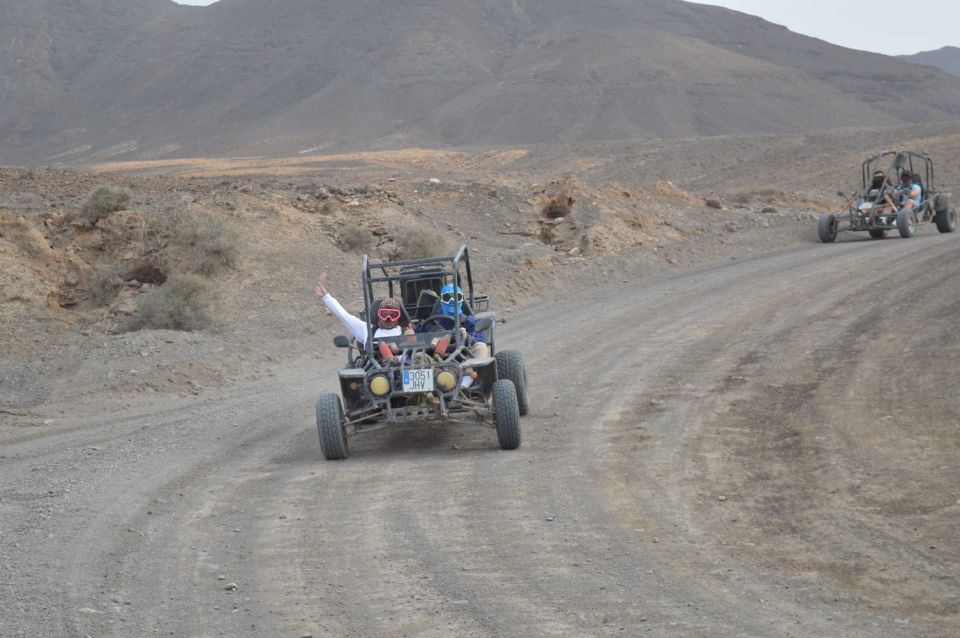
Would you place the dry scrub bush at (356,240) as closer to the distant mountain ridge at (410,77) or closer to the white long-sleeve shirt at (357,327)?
the white long-sleeve shirt at (357,327)

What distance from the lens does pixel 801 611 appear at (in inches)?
246

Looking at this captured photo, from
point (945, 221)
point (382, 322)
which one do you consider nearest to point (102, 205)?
point (382, 322)

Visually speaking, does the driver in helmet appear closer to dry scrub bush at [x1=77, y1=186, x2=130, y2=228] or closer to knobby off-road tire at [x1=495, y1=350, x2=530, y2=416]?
knobby off-road tire at [x1=495, y1=350, x2=530, y2=416]

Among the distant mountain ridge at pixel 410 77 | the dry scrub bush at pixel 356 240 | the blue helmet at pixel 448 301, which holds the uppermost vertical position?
the distant mountain ridge at pixel 410 77

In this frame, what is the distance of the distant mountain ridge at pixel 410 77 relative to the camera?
96562 millimetres

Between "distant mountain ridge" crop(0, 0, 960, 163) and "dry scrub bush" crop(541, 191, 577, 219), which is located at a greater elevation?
"distant mountain ridge" crop(0, 0, 960, 163)

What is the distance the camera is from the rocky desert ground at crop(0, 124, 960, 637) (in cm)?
675

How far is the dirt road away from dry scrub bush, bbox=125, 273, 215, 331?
3.93 metres

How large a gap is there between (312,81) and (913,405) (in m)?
105

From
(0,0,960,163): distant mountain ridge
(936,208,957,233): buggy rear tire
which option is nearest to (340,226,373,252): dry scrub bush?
(936,208,957,233): buggy rear tire

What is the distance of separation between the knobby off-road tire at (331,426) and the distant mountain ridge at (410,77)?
267ft

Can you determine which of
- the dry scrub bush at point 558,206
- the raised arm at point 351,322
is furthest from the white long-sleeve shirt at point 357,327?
the dry scrub bush at point 558,206

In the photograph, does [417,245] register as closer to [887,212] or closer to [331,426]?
[887,212]

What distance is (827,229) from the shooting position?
88.4 ft
